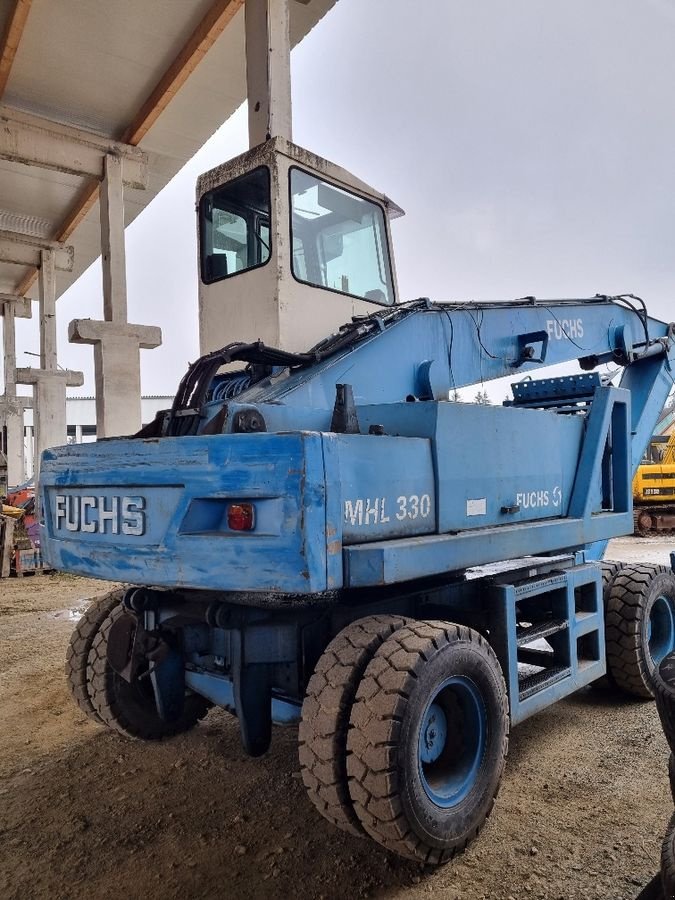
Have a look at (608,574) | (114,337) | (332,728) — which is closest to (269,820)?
(332,728)

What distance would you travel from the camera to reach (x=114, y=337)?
36.1 feet

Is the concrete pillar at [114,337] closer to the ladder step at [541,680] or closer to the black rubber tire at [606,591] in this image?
the black rubber tire at [606,591]

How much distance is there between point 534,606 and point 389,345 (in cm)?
183

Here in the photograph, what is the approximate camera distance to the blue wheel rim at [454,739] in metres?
2.76

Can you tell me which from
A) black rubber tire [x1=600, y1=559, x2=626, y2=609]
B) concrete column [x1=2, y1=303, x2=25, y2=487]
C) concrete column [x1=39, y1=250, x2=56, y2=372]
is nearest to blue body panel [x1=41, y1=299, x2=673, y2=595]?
black rubber tire [x1=600, y1=559, x2=626, y2=609]

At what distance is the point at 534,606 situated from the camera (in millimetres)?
4082

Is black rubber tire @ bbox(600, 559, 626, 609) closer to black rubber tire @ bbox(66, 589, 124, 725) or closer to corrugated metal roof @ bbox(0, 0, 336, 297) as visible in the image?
black rubber tire @ bbox(66, 589, 124, 725)

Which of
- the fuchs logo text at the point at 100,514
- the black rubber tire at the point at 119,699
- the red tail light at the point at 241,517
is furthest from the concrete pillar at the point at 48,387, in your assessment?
the red tail light at the point at 241,517

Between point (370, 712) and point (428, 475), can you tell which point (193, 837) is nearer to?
point (370, 712)

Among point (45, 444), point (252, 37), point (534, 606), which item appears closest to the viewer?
point (534, 606)

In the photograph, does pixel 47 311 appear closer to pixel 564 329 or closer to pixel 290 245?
pixel 290 245

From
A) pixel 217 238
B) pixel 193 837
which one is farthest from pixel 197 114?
pixel 193 837

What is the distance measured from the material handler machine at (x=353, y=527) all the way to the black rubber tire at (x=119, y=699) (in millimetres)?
13

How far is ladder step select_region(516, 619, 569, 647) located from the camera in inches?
137
